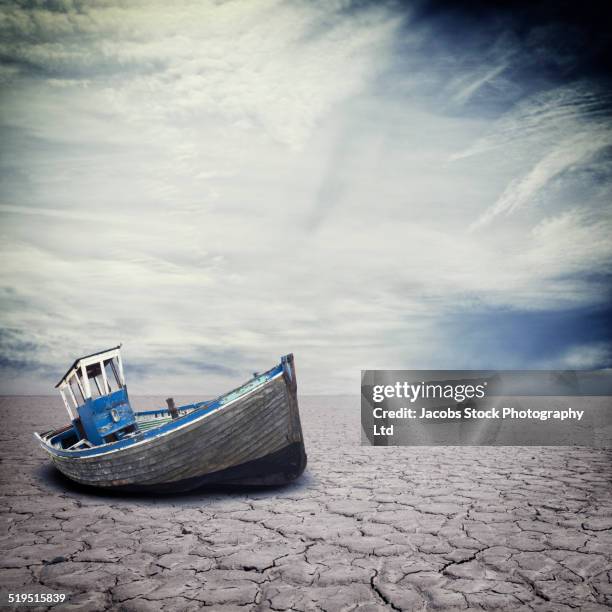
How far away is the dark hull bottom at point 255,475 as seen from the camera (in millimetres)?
6934

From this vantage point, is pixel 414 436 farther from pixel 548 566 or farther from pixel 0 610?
pixel 0 610

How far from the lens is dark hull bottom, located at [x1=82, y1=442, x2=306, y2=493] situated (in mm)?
6934

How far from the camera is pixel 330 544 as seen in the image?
5062 millimetres

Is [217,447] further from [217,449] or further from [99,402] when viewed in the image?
[99,402]

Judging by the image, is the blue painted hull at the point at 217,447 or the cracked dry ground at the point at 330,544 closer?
the cracked dry ground at the point at 330,544

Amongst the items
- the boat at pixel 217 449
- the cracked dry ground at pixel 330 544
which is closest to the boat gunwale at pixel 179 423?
the boat at pixel 217 449

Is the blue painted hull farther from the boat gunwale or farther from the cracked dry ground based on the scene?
the cracked dry ground

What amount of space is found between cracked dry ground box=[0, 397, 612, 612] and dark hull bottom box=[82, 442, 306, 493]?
0.24 metres

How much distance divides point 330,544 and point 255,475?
2.44 meters

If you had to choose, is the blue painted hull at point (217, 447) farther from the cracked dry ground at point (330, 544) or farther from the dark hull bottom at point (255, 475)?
the cracked dry ground at point (330, 544)

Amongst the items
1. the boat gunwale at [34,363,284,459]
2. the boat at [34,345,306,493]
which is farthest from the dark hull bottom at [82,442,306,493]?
the boat gunwale at [34,363,284,459]

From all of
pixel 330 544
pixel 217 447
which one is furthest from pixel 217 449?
pixel 330 544

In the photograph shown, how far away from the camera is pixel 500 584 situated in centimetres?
407

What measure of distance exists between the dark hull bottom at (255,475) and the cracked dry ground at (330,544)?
0.24 metres
